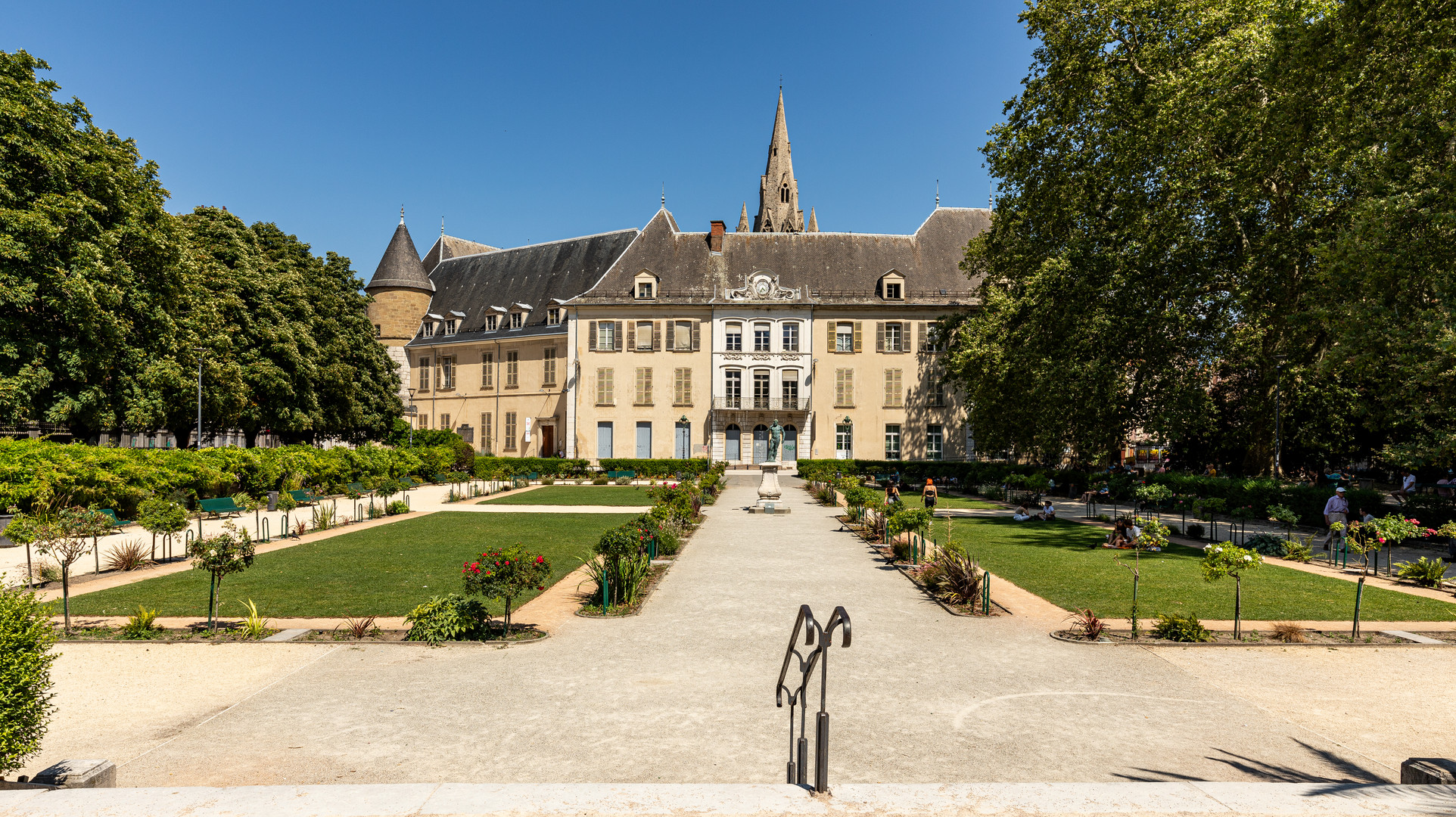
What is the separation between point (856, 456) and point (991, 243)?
17205mm

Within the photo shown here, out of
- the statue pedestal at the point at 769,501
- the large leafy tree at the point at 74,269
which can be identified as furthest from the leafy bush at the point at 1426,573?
the large leafy tree at the point at 74,269

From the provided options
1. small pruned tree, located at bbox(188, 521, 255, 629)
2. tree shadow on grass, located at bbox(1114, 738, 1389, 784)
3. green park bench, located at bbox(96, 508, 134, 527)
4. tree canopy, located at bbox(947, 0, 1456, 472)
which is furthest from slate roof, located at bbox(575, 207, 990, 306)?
tree shadow on grass, located at bbox(1114, 738, 1389, 784)

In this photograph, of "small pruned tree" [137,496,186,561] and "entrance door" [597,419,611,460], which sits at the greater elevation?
"entrance door" [597,419,611,460]

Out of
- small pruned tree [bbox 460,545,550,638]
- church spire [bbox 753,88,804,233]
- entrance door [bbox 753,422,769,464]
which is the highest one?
church spire [bbox 753,88,804,233]

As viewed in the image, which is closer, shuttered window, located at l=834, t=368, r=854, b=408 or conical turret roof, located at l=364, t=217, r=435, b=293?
shuttered window, located at l=834, t=368, r=854, b=408

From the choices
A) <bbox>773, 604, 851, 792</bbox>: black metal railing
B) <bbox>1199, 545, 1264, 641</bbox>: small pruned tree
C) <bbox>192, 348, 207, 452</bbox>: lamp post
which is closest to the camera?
<bbox>773, 604, 851, 792</bbox>: black metal railing

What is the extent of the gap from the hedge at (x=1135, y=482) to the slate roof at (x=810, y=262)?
1029 centimetres

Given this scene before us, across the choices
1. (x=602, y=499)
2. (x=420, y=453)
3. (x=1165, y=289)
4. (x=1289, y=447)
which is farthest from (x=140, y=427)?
(x=1289, y=447)

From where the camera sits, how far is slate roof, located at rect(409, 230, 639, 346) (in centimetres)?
4953

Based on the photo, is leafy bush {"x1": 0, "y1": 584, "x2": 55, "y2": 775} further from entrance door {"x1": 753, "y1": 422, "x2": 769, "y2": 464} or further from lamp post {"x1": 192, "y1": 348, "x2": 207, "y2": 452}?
entrance door {"x1": 753, "y1": 422, "x2": 769, "y2": 464}

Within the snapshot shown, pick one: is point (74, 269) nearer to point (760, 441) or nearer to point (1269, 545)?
point (1269, 545)

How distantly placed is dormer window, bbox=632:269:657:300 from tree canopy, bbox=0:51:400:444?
1768cm

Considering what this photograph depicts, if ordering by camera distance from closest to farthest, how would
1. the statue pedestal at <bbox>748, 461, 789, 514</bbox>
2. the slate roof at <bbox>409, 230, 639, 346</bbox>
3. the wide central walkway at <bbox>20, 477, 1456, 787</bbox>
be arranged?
the wide central walkway at <bbox>20, 477, 1456, 787</bbox> → the statue pedestal at <bbox>748, 461, 789, 514</bbox> → the slate roof at <bbox>409, 230, 639, 346</bbox>

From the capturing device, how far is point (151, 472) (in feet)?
62.5
